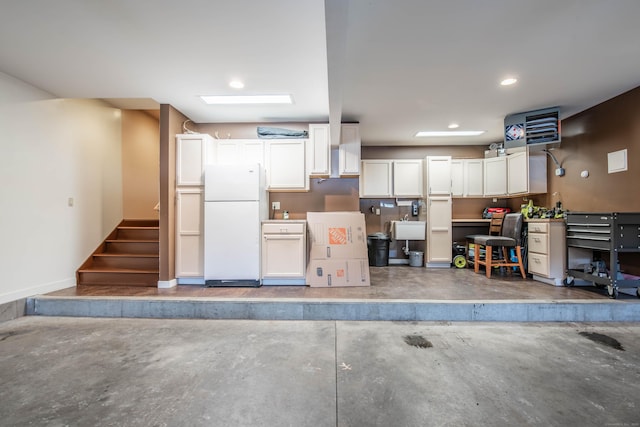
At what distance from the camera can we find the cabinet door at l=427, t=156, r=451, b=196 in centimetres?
534

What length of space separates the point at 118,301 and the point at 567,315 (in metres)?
5.22

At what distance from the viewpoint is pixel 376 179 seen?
5.71m

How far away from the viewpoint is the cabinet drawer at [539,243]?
13.0 feet

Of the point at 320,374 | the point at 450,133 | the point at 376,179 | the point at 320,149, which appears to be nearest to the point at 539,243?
the point at 450,133

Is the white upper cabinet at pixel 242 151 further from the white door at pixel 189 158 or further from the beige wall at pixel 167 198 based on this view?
the beige wall at pixel 167 198

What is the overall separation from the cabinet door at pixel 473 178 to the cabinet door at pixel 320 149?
318 cm

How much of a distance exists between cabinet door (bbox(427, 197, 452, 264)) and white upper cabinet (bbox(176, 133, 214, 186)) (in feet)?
13.5

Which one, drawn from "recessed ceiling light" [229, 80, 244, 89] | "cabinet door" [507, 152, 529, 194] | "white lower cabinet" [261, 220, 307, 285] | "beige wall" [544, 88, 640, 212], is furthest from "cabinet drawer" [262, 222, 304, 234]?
"beige wall" [544, 88, 640, 212]

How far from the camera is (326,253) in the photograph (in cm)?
404

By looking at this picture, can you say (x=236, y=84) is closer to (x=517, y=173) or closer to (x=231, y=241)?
(x=231, y=241)

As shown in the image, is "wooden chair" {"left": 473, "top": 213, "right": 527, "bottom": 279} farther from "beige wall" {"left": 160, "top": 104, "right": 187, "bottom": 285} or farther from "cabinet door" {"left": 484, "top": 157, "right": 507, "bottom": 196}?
"beige wall" {"left": 160, "top": 104, "right": 187, "bottom": 285}

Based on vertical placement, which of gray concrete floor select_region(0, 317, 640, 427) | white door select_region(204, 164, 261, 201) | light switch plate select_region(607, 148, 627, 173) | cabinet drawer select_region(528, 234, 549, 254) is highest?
light switch plate select_region(607, 148, 627, 173)

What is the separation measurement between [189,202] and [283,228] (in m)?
1.46

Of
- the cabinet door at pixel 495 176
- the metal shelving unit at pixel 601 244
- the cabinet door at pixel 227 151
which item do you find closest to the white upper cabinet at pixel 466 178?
the cabinet door at pixel 495 176
